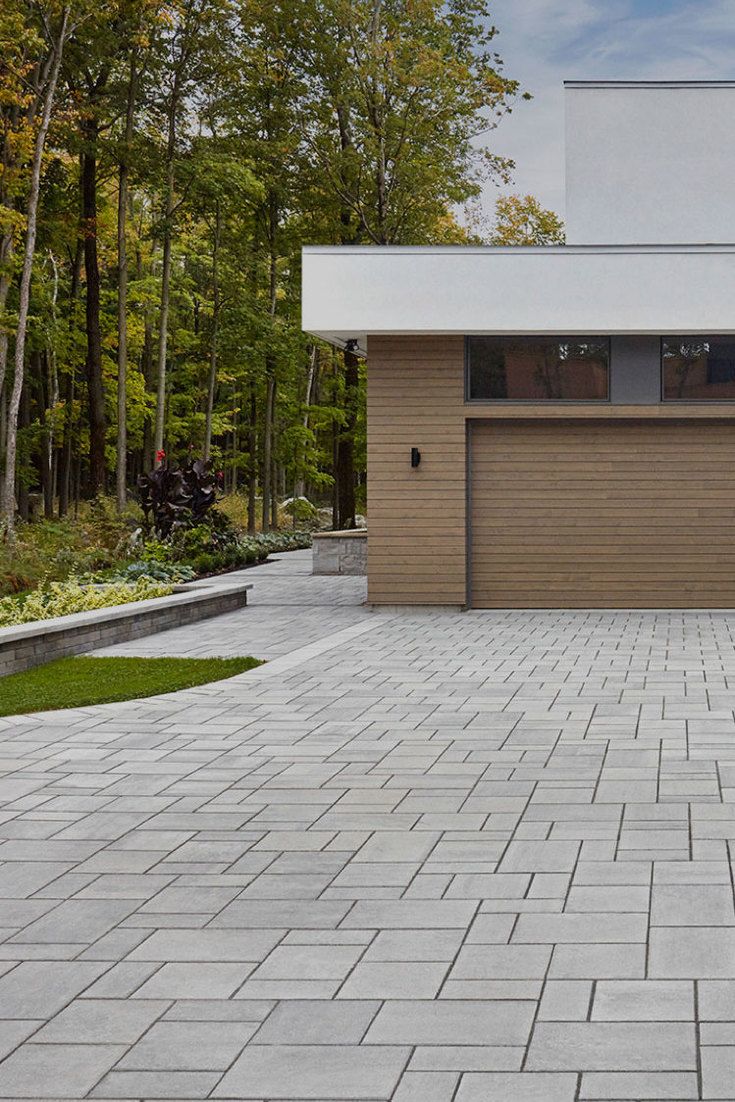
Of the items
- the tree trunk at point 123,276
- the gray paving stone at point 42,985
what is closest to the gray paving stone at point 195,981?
the gray paving stone at point 42,985

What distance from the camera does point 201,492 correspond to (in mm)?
21297

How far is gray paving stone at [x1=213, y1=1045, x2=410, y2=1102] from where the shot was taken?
125 inches

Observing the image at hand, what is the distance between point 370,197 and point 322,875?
1018 inches

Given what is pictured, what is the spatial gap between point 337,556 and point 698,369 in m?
8.08

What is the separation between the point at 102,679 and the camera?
33.4 feet

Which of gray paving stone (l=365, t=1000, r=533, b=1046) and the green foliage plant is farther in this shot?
the green foliage plant

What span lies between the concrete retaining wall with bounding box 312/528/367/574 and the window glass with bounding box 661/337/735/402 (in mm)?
7674

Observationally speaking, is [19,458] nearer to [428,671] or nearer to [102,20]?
[102,20]

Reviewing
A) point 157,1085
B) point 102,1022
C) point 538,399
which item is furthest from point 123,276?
point 157,1085

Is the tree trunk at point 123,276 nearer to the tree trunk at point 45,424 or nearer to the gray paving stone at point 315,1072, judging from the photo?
the tree trunk at point 45,424

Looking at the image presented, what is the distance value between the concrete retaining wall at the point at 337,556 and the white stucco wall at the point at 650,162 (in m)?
6.30

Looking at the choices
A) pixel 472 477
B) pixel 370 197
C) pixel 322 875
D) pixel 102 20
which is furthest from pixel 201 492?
pixel 322 875

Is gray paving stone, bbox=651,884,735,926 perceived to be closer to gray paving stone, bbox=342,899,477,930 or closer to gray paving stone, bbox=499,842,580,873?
gray paving stone, bbox=499,842,580,873

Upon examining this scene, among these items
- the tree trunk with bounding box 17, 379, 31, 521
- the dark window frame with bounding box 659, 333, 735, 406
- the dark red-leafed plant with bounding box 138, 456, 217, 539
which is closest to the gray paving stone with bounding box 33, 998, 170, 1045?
the dark window frame with bounding box 659, 333, 735, 406
